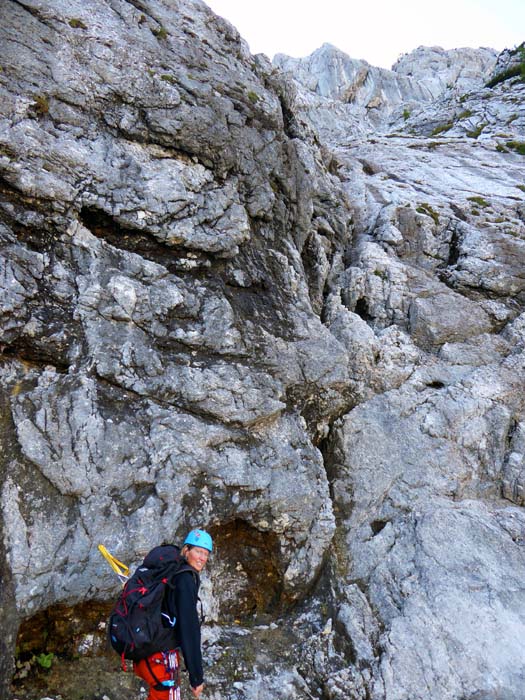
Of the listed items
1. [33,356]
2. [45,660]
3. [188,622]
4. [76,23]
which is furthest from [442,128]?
[45,660]

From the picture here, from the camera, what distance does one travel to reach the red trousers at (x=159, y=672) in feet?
20.8

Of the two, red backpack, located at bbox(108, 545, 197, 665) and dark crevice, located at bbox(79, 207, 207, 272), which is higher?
dark crevice, located at bbox(79, 207, 207, 272)

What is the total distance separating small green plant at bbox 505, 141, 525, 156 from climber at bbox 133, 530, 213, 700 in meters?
32.7

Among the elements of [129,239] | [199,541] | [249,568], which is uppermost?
[129,239]

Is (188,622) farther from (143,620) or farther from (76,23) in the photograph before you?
(76,23)

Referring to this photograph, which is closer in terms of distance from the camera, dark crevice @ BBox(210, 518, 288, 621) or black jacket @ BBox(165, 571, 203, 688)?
black jacket @ BBox(165, 571, 203, 688)

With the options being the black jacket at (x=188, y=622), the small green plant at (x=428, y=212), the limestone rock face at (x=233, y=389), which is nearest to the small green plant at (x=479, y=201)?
the small green plant at (x=428, y=212)

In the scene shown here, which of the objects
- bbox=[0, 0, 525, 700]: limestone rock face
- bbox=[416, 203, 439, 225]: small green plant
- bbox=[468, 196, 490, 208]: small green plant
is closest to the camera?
bbox=[0, 0, 525, 700]: limestone rock face

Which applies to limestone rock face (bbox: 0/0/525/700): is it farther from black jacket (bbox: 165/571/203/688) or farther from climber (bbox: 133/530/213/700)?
black jacket (bbox: 165/571/203/688)

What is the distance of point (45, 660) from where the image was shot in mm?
8531

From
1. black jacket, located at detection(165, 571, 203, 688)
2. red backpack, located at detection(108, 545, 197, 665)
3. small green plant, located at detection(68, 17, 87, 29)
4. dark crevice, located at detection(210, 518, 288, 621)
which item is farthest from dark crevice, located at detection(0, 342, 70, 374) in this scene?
small green plant, located at detection(68, 17, 87, 29)

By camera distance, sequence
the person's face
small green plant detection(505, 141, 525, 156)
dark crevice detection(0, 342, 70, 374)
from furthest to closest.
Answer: small green plant detection(505, 141, 525, 156) < dark crevice detection(0, 342, 70, 374) < the person's face

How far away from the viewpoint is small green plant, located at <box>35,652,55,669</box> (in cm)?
849

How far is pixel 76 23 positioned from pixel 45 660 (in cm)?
1623
